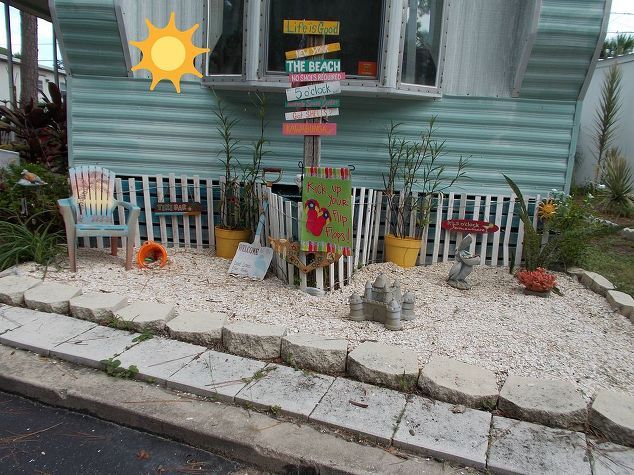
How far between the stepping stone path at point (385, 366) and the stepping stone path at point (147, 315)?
1.47m

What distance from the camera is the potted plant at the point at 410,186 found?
546 centimetres

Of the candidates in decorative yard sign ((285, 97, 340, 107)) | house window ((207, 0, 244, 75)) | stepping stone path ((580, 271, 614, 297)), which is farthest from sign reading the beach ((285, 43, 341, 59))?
stepping stone path ((580, 271, 614, 297))

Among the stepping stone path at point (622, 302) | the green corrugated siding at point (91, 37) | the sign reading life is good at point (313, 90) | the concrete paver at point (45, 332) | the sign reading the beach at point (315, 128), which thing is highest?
the green corrugated siding at point (91, 37)

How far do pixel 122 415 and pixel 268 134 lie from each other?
3811 millimetres

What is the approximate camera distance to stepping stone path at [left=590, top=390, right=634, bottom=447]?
2.63 m

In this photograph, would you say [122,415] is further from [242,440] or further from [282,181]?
[282,181]

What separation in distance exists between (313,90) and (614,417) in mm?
3363

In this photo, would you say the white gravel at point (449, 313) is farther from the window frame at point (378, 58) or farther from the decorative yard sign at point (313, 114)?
the window frame at point (378, 58)

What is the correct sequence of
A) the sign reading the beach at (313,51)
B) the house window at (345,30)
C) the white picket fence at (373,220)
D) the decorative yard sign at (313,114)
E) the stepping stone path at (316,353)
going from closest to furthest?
the stepping stone path at (316,353), the sign reading the beach at (313,51), the decorative yard sign at (313,114), the house window at (345,30), the white picket fence at (373,220)

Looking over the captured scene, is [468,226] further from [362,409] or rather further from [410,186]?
[362,409]

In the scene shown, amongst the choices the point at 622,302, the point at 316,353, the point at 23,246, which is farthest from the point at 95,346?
the point at 622,302

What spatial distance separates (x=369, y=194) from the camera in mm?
5254

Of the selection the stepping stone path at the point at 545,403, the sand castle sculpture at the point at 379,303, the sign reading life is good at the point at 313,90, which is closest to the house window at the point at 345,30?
the sign reading life is good at the point at 313,90

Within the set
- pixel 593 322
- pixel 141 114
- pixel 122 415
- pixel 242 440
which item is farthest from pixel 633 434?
pixel 141 114
